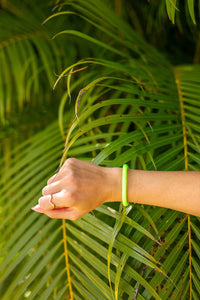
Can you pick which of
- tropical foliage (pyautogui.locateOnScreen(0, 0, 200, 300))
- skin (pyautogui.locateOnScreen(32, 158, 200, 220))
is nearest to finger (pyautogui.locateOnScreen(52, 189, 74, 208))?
skin (pyautogui.locateOnScreen(32, 158, 200, 220))

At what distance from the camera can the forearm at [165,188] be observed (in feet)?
1.25

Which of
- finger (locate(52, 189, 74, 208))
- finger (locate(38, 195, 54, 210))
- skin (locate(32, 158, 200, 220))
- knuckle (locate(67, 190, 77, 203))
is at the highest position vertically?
skin (locate(32, 158, 200, 220))

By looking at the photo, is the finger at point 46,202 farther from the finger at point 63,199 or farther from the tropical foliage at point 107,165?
the tropical foliage at point 107,165

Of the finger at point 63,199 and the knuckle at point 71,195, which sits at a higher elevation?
the knuckle at point 71,195

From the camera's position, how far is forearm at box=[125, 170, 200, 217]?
0.38 metres

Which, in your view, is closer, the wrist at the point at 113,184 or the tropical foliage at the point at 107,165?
the wrist at the point at 113,184

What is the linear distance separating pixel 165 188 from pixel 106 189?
0.07m

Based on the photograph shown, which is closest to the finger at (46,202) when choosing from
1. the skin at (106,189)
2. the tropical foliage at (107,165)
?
the skin at (106,189)

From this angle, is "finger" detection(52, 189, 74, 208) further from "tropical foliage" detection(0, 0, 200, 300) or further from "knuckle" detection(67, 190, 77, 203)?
"tropical foliage" detection(0, 0, 200, 300)

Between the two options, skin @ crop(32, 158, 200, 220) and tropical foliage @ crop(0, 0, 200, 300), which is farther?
tropical foliage @ crop(0, 0, 200, 300)

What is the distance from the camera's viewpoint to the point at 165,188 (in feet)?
1.27

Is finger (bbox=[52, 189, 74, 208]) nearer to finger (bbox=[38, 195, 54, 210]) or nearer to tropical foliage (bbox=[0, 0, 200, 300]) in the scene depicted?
finger (bbox=[38, 195, 54, 210])

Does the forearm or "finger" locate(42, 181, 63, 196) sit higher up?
the forearm

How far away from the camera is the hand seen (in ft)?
1.17
